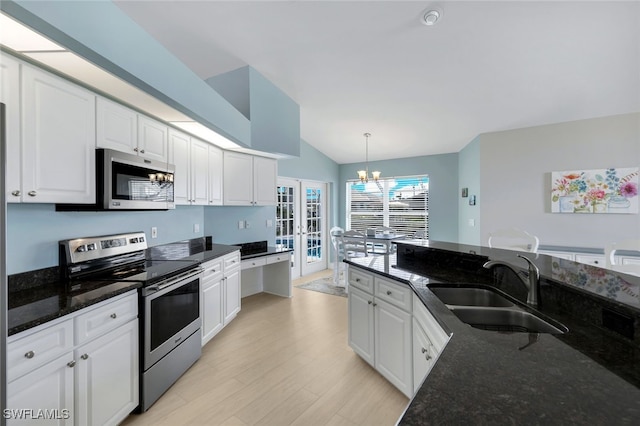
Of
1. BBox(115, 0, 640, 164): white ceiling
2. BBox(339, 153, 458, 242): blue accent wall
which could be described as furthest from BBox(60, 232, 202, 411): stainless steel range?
BBox(339, 153, 458, 242): blue accent wall

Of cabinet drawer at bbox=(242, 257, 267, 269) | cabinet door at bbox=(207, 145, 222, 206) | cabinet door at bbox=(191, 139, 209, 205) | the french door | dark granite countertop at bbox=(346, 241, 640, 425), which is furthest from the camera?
the french door

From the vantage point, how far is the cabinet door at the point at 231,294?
10.5ft

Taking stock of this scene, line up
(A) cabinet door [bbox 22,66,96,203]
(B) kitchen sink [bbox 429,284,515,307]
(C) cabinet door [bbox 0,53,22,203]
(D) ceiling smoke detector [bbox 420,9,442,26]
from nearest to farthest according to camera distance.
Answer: (C) cabinet door [bbox 0,53,22,203]
(A) cabinet door [bbox 22,66,96,203]
(B) kitchen sink [bbox 429,284,515,307]
(D) ceiling smoke detector [bbox 420,9,442,26]

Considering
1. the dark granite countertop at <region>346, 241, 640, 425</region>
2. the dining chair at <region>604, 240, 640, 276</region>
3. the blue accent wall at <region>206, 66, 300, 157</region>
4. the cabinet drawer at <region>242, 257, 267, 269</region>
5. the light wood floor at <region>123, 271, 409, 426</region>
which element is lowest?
the light wood floor at <region>123, 271, 409, 426</region>

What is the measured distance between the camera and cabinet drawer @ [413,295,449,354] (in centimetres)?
132

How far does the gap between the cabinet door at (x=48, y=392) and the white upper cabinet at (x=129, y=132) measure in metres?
1.39

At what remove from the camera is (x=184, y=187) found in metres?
2.96

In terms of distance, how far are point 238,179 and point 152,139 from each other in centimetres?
140

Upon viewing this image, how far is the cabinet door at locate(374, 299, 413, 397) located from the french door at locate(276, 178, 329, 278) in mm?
3209

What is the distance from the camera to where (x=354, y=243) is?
466cm

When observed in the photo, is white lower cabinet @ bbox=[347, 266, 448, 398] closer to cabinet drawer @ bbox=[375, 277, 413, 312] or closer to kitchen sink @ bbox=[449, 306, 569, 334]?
cabinet drawer @ bbox=[375, 277, 413, 312]

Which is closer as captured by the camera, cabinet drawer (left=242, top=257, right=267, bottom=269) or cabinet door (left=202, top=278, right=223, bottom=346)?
cabinet door (left=202, top=278, right=223, bottom=346)

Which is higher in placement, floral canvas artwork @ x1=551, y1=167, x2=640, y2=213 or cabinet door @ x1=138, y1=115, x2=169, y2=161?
cabinet door @ x1=138, y1=115, x2=169, y2=161

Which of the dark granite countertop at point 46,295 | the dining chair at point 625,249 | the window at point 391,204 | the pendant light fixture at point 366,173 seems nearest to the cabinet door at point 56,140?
the dark granite countertop at point 46,295
